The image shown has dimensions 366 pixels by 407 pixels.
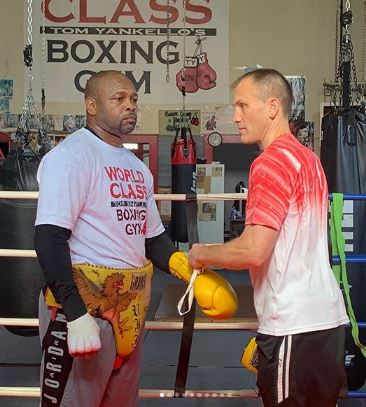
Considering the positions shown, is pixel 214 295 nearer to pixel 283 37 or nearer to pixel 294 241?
pixel 294 241

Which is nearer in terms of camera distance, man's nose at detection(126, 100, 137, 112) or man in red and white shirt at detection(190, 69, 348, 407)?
man in red and white shirt at detection(190, 69, 348, 407)

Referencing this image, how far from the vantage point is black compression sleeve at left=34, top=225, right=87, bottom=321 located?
5.49 feet

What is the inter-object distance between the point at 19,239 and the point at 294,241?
5.43 feet

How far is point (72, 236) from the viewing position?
178 centimetres

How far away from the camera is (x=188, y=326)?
229cm

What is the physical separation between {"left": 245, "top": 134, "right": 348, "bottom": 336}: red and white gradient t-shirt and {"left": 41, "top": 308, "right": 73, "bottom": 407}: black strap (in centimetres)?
56

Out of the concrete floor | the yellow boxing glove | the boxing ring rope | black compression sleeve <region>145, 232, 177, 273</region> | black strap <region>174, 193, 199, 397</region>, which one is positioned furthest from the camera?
the concrete floor

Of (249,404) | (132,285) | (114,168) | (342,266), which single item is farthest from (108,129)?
(249,404)

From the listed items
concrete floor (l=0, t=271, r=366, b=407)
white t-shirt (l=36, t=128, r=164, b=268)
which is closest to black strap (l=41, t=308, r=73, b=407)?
white t-shirt (l=36, t=128, r=164, b=268)

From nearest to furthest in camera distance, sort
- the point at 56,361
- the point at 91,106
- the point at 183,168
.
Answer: the point at 56,361, the point at 91,106, the point at 183,168

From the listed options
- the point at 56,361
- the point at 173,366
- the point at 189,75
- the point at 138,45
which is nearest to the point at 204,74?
the point at 189,75

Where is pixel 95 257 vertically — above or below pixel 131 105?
below

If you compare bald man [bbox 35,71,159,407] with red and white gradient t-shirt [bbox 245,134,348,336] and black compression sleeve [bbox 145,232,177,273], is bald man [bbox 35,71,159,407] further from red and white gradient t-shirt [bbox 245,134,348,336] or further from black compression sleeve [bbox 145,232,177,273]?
red and white gradient t-shirt [bbox 245,134,348,336]

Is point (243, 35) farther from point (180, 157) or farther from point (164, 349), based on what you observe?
point (164, 349)
